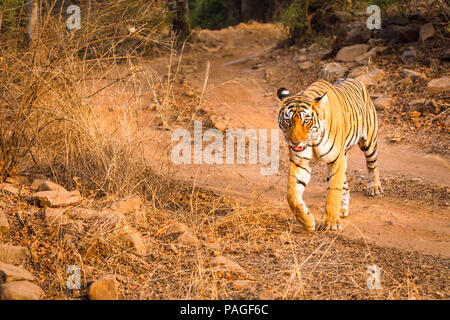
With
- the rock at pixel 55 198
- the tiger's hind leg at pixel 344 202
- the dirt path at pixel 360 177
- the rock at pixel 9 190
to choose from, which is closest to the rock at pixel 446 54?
the dirt path at pixel 360 177

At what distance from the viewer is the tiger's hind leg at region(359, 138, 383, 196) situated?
5965 mm

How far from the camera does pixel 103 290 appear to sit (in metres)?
3.65

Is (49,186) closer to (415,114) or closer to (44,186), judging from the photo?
(44,186)

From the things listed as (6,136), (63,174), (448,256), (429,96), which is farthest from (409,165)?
(6,136)

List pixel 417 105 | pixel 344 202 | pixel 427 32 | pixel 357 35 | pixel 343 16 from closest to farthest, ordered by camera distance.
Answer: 1. pixel 344 202
2. pixel 417 105
3. pixel 427 32
4. pixel 357 35
5. pixel 343 16

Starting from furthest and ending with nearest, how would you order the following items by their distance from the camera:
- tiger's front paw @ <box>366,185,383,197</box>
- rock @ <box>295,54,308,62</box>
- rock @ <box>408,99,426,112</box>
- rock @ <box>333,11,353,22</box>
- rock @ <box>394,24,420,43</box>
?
1. rock @ <box>333,11,353,22</box>
2. rock @ <box>295,54,308,62</box>
3. rock @ <box>394,24,420,43</box>
4. rock @ <box>408,99,426,112</box>
5. tiger's front paw @ <box>366,185,383,197</box>

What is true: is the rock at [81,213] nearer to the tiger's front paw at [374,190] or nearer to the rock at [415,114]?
the tiger's front paw at [374,190]

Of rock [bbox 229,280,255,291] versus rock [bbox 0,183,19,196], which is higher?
rock [bbox 0,183,19,196]

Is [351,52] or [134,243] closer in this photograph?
[134,243]

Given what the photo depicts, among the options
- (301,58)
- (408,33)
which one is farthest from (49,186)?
(301,58)

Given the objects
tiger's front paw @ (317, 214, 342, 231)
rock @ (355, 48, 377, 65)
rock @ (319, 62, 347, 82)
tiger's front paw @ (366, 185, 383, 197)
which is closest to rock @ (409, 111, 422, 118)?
rock @ (319, 62, 347, 82)

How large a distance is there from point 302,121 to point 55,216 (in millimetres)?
2375

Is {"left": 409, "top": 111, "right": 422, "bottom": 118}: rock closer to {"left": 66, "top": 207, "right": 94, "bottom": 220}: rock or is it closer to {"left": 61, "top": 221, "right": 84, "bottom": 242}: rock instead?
{"left": 66, "top": 207, "right": 94, "bottom": 220}: rock

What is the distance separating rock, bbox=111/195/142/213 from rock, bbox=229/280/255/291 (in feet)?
5.31
